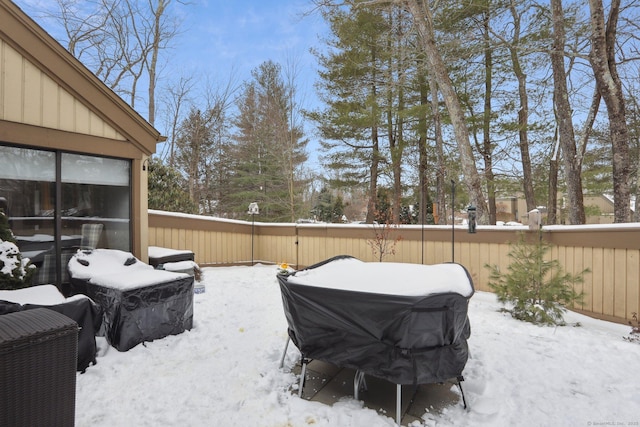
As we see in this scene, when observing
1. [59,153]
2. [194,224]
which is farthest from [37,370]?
[194,224]

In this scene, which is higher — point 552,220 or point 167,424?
point 552,220

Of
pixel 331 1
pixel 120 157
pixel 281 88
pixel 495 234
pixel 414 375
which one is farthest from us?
pixel 281 88

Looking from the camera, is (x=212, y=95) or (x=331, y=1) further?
(x=212, y=95)

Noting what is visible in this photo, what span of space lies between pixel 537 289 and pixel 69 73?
19.7 feet

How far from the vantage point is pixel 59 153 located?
377 centimetres

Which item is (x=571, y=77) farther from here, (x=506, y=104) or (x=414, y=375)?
(x=414, y=375)

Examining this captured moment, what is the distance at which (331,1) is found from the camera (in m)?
7.65

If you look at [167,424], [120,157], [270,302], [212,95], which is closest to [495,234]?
[270,302]

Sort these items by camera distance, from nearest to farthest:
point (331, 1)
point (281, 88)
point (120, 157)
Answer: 1. point (120, 157)
2. point (331, 1)
3. point (281, 88)

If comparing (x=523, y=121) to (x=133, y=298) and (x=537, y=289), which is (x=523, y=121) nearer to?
(x=537, y=289)

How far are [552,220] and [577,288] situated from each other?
20.1 ft

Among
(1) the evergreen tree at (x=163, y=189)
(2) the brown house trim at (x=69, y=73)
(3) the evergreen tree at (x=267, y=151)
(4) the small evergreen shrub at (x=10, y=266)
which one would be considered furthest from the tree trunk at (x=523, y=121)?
(4) the small evergreen shrub at (x=10, y=266)

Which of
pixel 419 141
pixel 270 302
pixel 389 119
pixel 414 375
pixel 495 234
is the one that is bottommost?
pixel 270 302

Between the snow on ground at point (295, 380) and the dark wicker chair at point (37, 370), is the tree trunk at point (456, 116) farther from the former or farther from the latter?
the dark wicker chair at point (37, 370)
